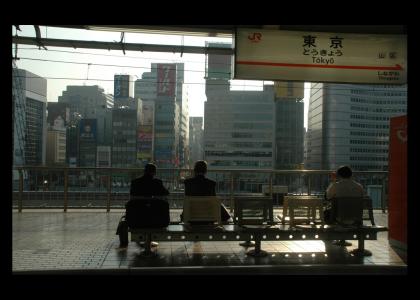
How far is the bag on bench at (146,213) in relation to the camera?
21.7 ft

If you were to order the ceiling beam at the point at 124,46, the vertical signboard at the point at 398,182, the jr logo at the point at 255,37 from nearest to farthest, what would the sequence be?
the vertical signboard at the point at 398,182 < the jr logo at the point at 255,37 < the ceiling beam at the point at 124,46

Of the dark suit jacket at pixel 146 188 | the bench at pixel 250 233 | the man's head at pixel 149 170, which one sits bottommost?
the bench at pixel 250 233

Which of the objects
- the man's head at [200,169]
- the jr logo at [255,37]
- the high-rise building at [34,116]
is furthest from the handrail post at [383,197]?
the high-rise building at [34,116]

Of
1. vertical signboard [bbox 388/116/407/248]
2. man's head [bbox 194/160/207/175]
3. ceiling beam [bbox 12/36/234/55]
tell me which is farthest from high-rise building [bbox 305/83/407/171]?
man's head [bbox 194/160/207/175]

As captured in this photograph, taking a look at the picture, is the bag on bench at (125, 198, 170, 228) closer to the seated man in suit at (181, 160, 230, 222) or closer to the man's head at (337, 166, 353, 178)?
the seated man in suit at (181, 160, 230, 222)

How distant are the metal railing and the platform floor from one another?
9.48 ft

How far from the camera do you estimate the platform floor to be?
6.15 metres

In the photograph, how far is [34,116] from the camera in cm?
1614

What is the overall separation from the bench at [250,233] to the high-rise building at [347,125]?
37.9ft

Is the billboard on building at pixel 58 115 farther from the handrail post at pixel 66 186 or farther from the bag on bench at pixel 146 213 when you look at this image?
the bag on bench at pixel 146 213

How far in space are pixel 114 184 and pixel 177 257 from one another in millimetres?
5637

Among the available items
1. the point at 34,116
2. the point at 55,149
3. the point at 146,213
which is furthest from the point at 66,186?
the point at 146,213
